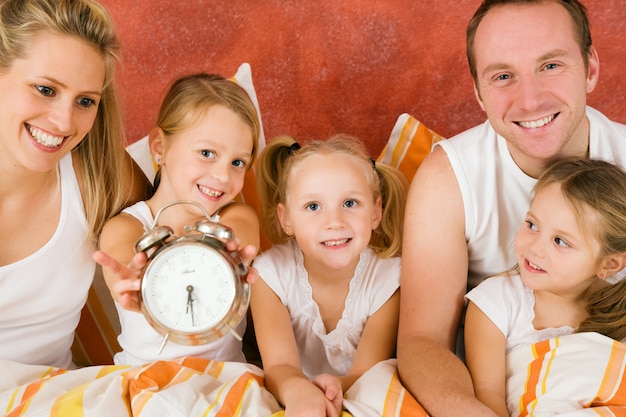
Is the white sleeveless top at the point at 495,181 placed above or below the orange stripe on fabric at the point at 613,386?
above

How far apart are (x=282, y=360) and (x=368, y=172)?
19.9 inches

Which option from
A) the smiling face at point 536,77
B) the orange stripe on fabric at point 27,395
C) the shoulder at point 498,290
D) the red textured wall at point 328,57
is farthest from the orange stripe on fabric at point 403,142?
the orange stripe on fabric at point 27,395

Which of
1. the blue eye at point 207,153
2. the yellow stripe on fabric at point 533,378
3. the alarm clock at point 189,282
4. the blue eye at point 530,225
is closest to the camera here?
the alarm clock at point 189,282

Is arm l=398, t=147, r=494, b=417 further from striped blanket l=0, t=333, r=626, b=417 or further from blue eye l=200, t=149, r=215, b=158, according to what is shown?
blue eye l=200, t=149, r=215, b=158

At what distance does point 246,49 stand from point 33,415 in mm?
1451

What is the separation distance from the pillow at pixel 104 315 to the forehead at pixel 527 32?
27.5 inches

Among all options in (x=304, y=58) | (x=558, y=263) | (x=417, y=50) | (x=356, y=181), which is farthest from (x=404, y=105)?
(x=558, y=263)

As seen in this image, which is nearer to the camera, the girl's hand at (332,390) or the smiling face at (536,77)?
the girl's hand at (332,390)

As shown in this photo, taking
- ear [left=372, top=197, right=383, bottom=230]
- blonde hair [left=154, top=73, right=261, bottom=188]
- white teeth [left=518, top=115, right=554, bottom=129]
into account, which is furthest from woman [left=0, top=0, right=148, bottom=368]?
white teeth [left=518, top=115, right=554, bottom=129]

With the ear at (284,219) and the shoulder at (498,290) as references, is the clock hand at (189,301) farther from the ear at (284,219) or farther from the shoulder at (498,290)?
the shoulder at (498,290)

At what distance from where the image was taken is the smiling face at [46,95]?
1.56 meters

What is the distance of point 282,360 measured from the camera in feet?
5.70

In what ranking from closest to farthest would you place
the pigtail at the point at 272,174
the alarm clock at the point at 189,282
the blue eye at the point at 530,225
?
the alarm clock at the point at 189,282, the blue eye at the point at 530,225, the pigtail at the point at 272,174

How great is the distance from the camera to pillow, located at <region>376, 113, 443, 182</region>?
2201 mm
